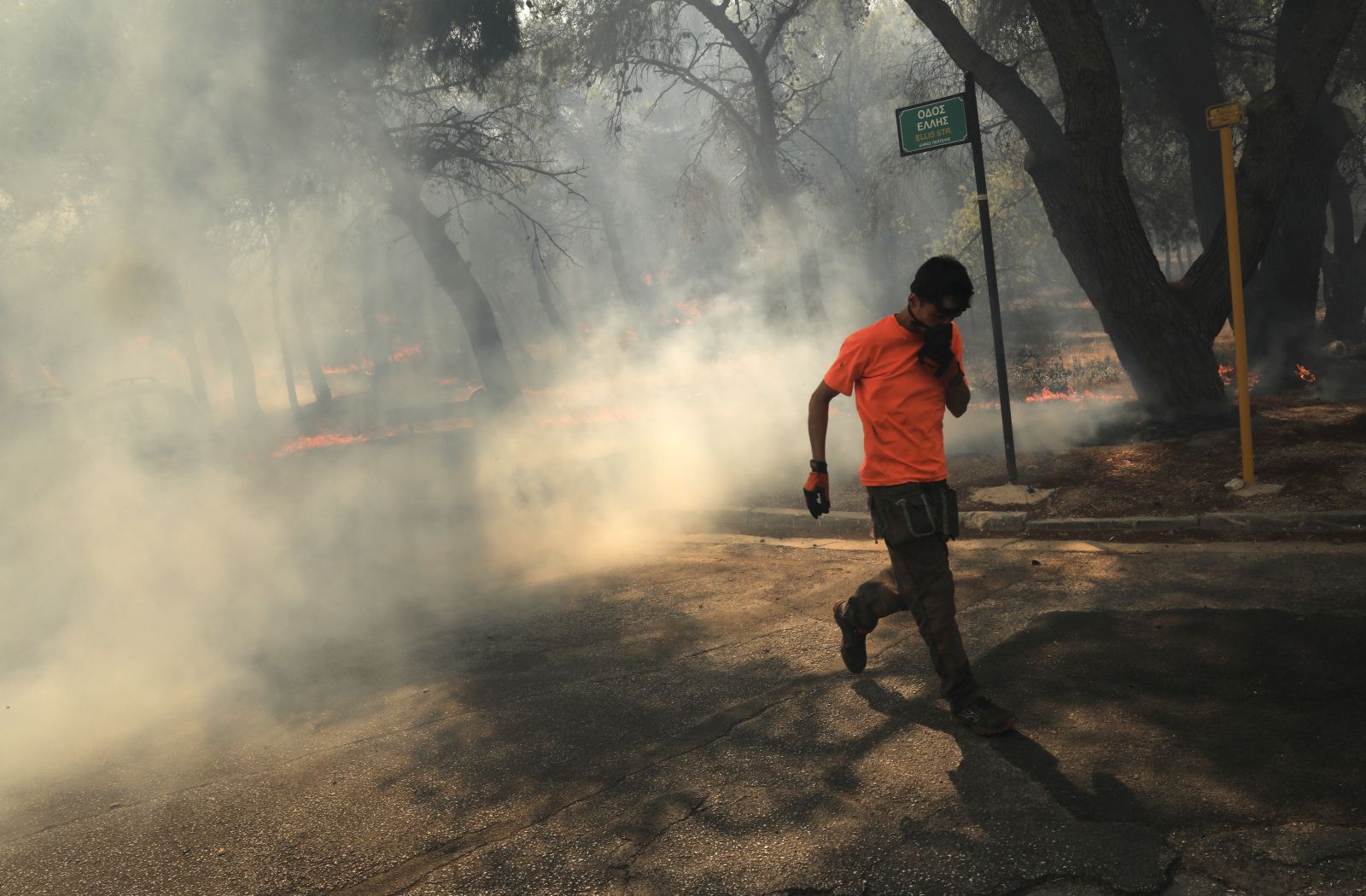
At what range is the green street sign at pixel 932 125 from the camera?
7.26 metres

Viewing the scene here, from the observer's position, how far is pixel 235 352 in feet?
82.0

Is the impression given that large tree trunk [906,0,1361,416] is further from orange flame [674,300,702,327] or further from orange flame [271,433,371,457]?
orange flame [674,300,702,327]

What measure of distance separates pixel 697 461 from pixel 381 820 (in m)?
7.70

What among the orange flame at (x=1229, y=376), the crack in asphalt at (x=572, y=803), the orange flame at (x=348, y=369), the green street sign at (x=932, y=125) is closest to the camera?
the crack in asphalt at (x=572, y=803)

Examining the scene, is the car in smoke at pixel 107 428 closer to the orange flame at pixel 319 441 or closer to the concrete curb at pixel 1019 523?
the orange flame at pixel 319 441

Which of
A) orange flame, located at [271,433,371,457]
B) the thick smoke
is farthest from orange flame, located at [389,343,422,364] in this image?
the thick smoke

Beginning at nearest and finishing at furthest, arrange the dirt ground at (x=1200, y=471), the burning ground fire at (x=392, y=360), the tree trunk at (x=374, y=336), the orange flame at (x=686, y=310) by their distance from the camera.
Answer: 1. the dirt ground at (x=1200, y=471)
2. the orange flame at (x=686, y=310)
3. the tree trunk at (x=374, y=336)
4. the burning ground fire at (x=392, y=360)

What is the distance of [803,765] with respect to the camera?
12.7ft

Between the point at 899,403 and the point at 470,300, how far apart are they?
16415 millimetres

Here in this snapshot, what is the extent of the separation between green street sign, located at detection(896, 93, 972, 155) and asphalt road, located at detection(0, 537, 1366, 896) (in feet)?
9.66

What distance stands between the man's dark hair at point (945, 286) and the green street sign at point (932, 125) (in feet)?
11.6

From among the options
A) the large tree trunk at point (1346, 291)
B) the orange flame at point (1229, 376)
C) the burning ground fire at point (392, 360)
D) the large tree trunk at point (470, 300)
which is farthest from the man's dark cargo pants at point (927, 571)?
the burning ground fire at point (392, 360)

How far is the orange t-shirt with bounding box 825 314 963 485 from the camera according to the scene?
4.11 metres

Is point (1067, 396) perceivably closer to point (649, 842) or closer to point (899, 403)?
point (899, 403)
